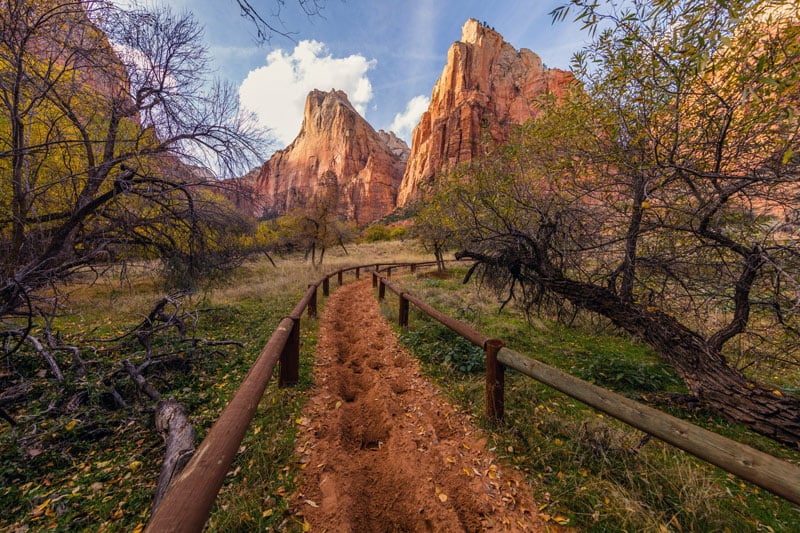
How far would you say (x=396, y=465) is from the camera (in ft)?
8.71

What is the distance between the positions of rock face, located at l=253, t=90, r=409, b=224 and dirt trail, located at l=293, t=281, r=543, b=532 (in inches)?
3728

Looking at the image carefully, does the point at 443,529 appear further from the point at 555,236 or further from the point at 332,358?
the point at 555,236

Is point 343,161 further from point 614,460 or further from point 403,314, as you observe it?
point 614,460

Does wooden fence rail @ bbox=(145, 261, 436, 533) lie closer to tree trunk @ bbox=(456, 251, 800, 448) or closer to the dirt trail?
the dirt trail

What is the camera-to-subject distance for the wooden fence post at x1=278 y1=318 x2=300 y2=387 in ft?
12.7

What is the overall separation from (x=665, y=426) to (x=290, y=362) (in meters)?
3.84

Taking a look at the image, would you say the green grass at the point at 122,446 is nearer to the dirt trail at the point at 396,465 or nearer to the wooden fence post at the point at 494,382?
the dirt trail at the point at 396,465

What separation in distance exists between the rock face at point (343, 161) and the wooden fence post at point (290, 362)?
309ft

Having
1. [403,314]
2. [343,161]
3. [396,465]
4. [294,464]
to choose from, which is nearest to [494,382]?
[396,465]

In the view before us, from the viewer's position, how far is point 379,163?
343 feet

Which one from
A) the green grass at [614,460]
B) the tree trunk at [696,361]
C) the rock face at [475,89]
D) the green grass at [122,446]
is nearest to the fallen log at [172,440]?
the green grass at [122,446]

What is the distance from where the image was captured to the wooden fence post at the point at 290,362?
386cm

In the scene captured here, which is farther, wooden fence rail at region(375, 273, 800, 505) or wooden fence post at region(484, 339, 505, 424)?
wooden fence post at region(484, 339, 505, 424)

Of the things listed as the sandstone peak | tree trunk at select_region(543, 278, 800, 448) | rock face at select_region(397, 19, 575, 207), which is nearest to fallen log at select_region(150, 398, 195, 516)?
tree trunk at select_region(543, 278, 800, 448)
